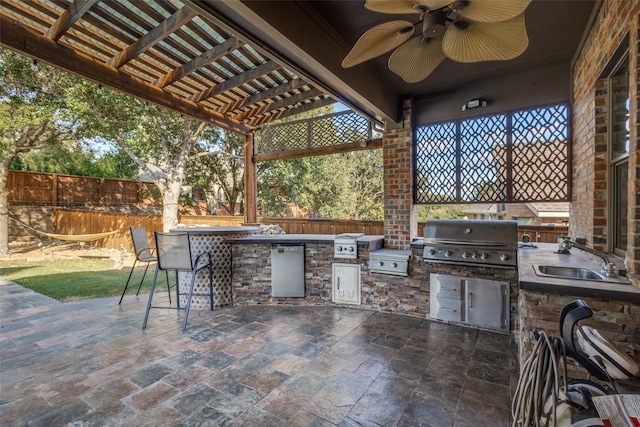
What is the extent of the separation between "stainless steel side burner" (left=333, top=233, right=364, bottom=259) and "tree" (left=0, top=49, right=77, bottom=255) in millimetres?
6637

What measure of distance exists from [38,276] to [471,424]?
746cm

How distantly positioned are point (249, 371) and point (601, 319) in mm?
2357

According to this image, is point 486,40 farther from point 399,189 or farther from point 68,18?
point 68,18

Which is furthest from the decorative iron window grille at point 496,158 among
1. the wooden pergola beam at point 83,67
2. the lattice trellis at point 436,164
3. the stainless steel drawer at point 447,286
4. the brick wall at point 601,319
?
the wooden pergola beam at point 83,67

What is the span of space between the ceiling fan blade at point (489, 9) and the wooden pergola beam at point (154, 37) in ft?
7.43

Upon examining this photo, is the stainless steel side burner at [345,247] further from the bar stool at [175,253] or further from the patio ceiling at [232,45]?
the bar stool at [175,253]

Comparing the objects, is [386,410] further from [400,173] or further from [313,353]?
[400,173]

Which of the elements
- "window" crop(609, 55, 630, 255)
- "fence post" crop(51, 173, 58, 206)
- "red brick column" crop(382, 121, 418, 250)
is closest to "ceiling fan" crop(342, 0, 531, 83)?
"window" crop(609, 55, 630, 255)

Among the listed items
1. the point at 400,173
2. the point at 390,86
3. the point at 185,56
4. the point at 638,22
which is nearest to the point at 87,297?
the point at 185,56

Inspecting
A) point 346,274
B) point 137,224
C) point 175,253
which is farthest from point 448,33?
point 137,224

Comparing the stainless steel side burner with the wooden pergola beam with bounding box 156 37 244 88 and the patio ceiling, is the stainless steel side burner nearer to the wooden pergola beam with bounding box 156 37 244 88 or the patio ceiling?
the patio ceiling

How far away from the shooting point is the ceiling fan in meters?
1.47

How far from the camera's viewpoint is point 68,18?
2.66m

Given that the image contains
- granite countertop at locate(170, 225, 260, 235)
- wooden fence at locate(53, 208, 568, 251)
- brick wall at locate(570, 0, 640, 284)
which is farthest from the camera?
wooden fence at locate(53, 208, 568, 251)
